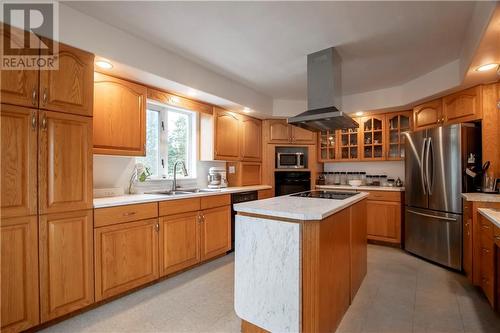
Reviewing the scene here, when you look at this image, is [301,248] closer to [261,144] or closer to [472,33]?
[472,33]

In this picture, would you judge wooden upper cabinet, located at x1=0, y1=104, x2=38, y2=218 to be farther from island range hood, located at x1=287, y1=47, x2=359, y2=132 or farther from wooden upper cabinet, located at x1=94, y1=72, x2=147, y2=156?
island range hood, located at x1=287, y1=47, x2=359, y2=132

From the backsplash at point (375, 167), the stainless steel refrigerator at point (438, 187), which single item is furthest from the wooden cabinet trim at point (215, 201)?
the stainless steel refrigerator at point (438, 187)

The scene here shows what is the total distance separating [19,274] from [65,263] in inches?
10.1

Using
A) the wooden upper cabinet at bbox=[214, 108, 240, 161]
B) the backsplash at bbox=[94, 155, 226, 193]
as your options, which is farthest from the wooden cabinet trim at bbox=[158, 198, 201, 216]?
the wooden upper cabinet at bbox=[214, 108, 240, 161]

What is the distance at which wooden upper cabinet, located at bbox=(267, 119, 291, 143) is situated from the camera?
4523 mm

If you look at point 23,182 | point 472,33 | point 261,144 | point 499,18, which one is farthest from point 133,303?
point 472,33

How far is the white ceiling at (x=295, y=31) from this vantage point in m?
1.89

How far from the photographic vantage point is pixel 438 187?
2.96 metres

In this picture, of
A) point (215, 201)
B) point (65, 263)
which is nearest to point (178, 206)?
point (215, 201)

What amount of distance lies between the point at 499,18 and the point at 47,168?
3.22 metres

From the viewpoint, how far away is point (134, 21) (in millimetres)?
2072

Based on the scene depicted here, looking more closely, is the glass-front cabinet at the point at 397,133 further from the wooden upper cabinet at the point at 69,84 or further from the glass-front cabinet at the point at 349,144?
the wooden upper cabinet at the point at 69,84

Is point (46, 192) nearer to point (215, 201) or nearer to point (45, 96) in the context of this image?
point (45, 96)

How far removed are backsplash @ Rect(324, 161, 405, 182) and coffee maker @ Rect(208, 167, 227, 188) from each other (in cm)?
218
